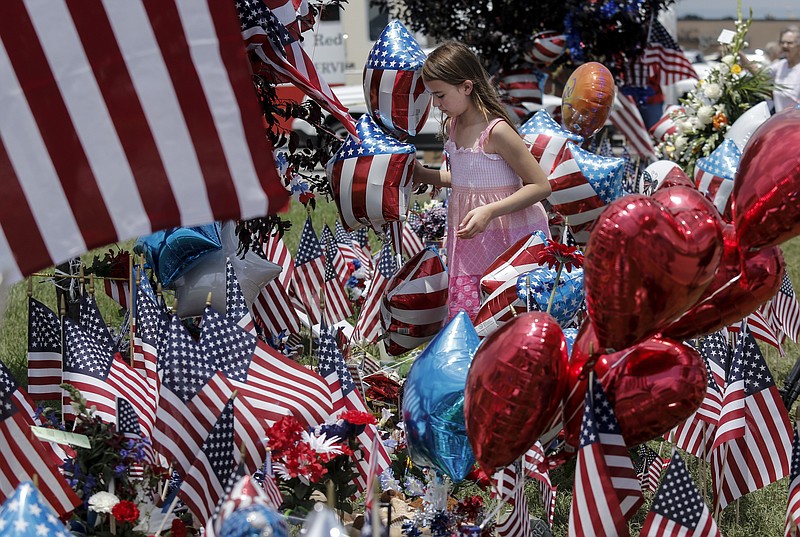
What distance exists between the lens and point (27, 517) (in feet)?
6.41

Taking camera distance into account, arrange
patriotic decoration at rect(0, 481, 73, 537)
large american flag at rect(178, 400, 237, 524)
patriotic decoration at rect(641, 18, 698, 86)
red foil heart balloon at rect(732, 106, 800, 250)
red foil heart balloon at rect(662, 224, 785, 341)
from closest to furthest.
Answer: patriotic decoration at rect(0, 481, 73, 537) < red foil heart balloon at rect(732, 106, 800, 250) < red foil heart balloon at rect(662, 224, 785, 341) < large american flag at rect(178, 400, 237, 524) < patriotic decoration at rect(641, 18, 698, 86)

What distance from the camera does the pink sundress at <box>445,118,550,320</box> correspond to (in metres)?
4.14

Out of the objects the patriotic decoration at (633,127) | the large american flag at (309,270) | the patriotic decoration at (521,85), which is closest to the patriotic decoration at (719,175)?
the large american flag at (309,270)

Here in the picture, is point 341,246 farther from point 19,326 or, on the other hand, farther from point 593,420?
point 593,420

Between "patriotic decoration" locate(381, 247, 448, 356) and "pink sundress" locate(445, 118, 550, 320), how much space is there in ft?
0.30

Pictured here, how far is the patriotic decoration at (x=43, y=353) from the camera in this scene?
4098mm

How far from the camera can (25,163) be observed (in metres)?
2.29

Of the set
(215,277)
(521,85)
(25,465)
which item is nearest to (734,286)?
(25,465)

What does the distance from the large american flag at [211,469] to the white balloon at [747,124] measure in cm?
450

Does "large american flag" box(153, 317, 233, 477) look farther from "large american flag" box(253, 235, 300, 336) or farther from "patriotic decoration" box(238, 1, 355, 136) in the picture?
"large american flag" box(253, 235, 300, 336)

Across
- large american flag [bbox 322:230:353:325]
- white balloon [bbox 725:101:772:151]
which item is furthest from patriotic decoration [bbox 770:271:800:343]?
large american flag [bbox 322:230:353:325]

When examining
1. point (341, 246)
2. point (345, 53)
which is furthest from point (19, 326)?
point (345, 53)

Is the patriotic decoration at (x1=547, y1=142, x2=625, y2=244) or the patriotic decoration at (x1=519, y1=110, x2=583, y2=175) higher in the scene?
the patriotic decoration at (x1=519, y1=110, x2=583, y2=175)

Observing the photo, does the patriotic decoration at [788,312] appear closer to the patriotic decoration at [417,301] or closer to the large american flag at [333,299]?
the patriotic decoration at [417,301]
